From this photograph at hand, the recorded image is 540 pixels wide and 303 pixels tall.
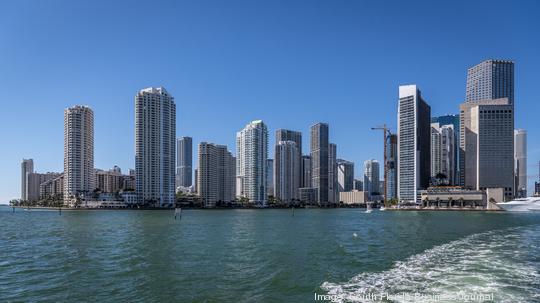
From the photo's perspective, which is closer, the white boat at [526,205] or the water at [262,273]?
the water at [262,273]

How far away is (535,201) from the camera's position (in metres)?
168

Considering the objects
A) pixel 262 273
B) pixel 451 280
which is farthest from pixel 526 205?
pixel 262 273

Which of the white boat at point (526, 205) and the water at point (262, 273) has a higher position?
the water at point (262, 273)

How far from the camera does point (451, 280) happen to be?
2195 centimetres

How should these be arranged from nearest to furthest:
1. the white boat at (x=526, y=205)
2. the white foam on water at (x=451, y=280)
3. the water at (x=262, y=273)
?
the white foam on water at (x=451, y=280)
the water at (x=262, y=273)
the white boat at (x=526, y=205)

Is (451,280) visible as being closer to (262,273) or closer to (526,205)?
(262,273)

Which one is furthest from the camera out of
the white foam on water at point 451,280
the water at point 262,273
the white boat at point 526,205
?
the white boat at point 526,205

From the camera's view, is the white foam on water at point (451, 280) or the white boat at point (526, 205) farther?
the white boat at point (526, 205)

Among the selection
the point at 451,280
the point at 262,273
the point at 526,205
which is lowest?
the point at 526,205

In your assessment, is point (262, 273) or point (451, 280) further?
point (262, 273)

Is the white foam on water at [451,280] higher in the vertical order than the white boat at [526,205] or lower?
higher

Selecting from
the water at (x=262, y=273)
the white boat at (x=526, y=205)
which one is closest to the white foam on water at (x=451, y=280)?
the water at (x=262, y=273)

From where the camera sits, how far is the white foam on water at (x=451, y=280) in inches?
731

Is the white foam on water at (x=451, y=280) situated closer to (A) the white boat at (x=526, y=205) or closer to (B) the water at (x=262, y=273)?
(B) the water at (x=262, y=273)
